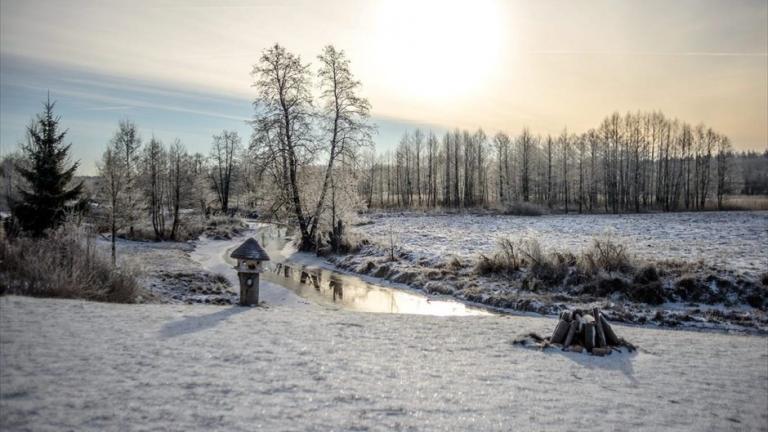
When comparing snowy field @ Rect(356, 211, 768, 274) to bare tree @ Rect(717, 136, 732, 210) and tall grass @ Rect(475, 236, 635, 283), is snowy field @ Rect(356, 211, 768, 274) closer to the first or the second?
tall grass @ Rect(475, 236, 635, 283)

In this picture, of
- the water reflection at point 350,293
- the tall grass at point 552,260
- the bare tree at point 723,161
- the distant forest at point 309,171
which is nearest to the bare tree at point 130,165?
the distant forest at point 309,171

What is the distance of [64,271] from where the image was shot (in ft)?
34.6

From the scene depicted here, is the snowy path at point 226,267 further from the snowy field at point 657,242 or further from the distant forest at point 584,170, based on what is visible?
the distant forest at point 584,170

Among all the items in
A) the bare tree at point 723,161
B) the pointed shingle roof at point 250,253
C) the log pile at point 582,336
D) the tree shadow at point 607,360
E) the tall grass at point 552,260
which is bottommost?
the tree shadow at point 607,360

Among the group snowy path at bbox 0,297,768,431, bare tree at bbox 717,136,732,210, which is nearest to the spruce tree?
snowy path at bbox 0,297,768,431

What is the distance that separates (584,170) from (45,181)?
7158 centimetres

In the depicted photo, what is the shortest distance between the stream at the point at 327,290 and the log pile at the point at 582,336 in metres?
5.49

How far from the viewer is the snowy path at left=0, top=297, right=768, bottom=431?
4996mm

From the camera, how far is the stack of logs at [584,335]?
882 centimetres

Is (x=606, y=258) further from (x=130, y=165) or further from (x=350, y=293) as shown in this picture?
(x=130, y=165)

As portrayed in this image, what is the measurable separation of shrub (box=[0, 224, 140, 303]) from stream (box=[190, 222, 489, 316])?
14.3 ft

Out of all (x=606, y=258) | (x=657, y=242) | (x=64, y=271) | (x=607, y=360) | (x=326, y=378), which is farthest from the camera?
(x=657, y=242)

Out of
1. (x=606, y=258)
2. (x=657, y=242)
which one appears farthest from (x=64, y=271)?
(x=657, y=242)

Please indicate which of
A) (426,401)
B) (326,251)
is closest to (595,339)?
(426,401)
